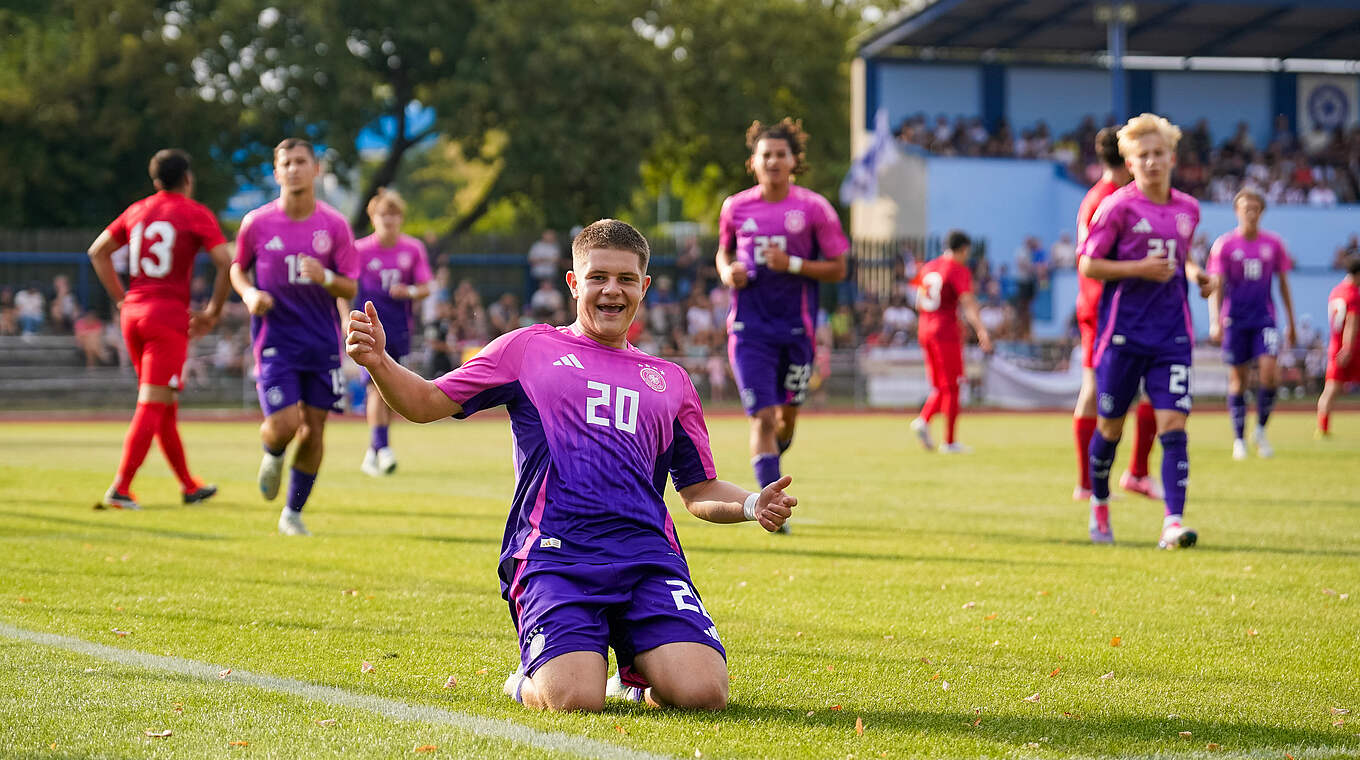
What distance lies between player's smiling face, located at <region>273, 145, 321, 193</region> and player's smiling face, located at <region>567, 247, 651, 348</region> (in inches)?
186

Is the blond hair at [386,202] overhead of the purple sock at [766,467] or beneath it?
overhead

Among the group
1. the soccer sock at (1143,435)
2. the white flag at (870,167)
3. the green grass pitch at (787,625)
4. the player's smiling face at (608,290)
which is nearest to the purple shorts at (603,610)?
the green grass pitch at (787,625)

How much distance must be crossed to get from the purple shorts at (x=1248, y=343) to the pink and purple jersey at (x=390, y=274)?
326 inches

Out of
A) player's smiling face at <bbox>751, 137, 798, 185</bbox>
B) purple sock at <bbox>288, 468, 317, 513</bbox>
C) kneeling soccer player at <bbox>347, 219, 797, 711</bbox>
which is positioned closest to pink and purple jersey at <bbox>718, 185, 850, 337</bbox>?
player's smiling face at <bbox>751, 137, 798, 185</bbox>

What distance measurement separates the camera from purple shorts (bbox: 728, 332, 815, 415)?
32.1 feet

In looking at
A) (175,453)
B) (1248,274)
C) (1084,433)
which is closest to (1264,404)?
(1248,274)

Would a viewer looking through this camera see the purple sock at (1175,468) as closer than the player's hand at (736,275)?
Yes

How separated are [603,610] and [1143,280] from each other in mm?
5182

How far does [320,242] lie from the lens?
9312 millimetres

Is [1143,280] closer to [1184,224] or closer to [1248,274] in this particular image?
[1184,224]

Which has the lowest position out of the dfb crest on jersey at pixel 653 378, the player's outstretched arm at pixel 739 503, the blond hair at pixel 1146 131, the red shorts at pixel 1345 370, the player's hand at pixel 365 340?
the red shorts at pixel 1345 370

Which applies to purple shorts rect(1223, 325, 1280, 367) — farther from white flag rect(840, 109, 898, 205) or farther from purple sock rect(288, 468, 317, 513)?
white flag rect(840, 109, 898, 205)

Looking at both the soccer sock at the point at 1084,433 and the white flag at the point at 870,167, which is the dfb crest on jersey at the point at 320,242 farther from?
the white flag at the point at 870,167

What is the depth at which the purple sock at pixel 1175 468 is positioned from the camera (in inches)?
339
